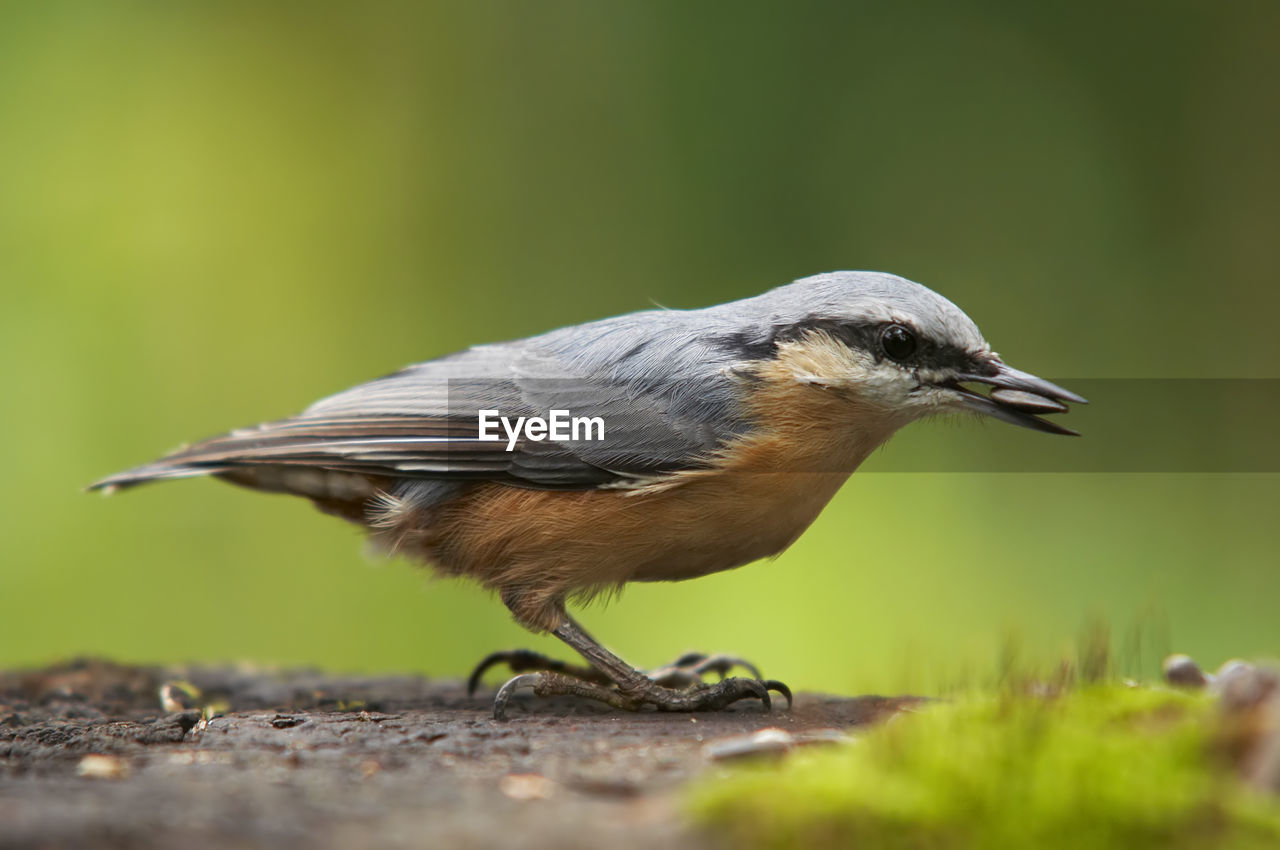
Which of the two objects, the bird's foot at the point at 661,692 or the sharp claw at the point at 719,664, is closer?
the bird's foot at the point at 661,692

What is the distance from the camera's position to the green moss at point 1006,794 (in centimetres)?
182

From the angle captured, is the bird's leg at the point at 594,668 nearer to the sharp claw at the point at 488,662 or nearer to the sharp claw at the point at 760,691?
the sharp claw at the point at 488,662

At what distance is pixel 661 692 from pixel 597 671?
0.58m

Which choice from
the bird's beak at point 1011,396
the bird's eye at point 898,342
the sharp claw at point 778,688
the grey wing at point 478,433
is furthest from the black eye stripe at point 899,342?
the sharp claw at point 778,688

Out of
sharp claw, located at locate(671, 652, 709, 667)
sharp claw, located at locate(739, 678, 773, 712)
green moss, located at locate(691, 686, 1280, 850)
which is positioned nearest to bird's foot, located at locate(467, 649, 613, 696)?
sharp claw, located at locate(671, 652, 709, 667)

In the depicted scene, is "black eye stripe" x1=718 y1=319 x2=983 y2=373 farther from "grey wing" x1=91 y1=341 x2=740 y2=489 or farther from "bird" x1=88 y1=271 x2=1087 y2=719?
"grey wing" x1=91 y1=341 x2=740 y2=489

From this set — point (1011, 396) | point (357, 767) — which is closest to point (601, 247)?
point (1011, 396)

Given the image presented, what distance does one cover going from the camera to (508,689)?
3.26 meters

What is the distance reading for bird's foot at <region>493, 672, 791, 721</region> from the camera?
338 centimetres

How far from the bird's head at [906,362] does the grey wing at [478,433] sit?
1.09 ft

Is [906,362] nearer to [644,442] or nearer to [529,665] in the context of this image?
[644,442]

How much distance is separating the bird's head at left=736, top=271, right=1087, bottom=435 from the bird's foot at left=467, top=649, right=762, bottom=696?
1.08 m

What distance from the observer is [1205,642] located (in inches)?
209

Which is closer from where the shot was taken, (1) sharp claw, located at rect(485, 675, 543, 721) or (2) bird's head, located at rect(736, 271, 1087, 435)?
(1) sharp claw, located at rect(485, 675, 543, 721)
